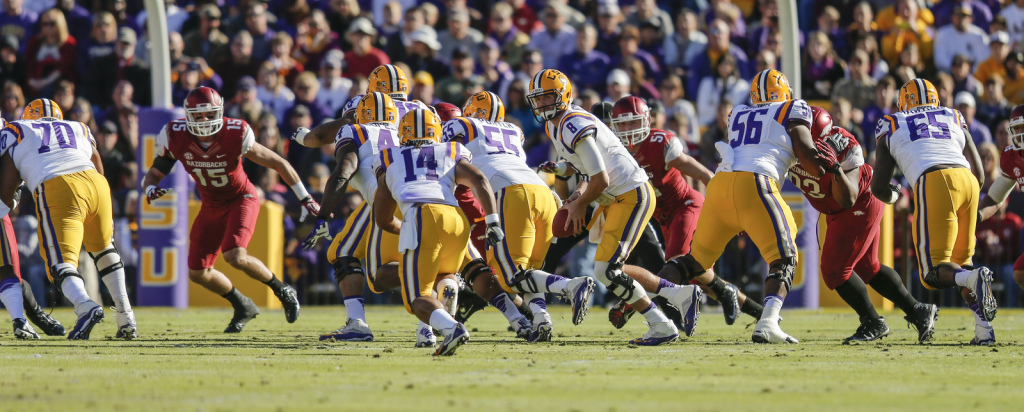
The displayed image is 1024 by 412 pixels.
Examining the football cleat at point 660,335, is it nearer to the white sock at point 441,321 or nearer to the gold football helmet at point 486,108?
the white sock at point 441,321

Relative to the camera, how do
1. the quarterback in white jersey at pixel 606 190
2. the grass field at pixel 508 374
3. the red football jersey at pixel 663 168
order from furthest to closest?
the red football jersey at pixel 663 168 < the quarterback in white jersey at pixel 606 190 < the grass field at pixel 508 374

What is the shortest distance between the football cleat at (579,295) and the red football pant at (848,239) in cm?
186

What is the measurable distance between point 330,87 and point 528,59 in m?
2.41

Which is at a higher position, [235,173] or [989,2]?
[989,2]

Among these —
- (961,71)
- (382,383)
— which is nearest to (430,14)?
(961,71)

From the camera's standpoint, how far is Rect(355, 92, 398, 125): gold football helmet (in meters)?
9.45

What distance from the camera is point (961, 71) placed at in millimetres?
14906

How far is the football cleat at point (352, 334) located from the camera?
8.92m

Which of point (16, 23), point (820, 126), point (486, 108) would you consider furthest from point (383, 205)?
point (16, 23)

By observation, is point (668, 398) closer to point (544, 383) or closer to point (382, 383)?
point (544, 383)

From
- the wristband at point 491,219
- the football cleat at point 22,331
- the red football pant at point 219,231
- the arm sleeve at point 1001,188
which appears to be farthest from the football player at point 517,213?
the arm sleeve at point 1001,188

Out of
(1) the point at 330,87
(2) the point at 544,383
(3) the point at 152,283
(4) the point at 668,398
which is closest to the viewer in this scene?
(4) the point at 668,398

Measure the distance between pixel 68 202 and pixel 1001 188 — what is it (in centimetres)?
656

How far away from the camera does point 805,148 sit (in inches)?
332
